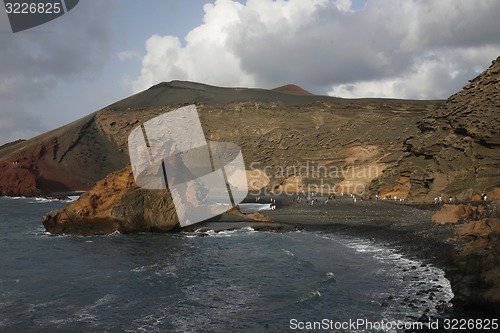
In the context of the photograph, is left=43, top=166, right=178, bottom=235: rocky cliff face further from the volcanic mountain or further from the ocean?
the volcanic mountain

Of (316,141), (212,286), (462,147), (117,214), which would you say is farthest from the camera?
→ (316,141)

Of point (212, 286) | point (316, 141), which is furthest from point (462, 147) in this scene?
point (212, 286)

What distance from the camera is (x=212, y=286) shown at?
1977 cm

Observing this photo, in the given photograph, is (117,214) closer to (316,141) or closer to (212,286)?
(212,286)

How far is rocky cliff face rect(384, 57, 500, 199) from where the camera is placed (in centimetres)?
4344

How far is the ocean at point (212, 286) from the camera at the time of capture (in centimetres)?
1499

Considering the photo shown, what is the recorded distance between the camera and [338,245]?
28953 millimetres

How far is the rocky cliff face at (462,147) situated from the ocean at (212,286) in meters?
22.3

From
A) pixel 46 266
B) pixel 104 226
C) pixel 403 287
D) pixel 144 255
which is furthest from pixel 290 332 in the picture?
pixel 104 226

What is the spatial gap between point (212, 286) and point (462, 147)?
39.4 metres

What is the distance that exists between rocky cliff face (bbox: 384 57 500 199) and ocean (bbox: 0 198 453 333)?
73.1 feet

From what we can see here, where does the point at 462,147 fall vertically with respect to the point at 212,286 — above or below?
above

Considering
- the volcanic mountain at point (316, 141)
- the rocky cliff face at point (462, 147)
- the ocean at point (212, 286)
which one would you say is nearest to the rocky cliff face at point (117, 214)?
the ocean at point (212, 286)

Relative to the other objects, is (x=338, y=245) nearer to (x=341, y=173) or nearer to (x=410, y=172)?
(x=410, y=172)
